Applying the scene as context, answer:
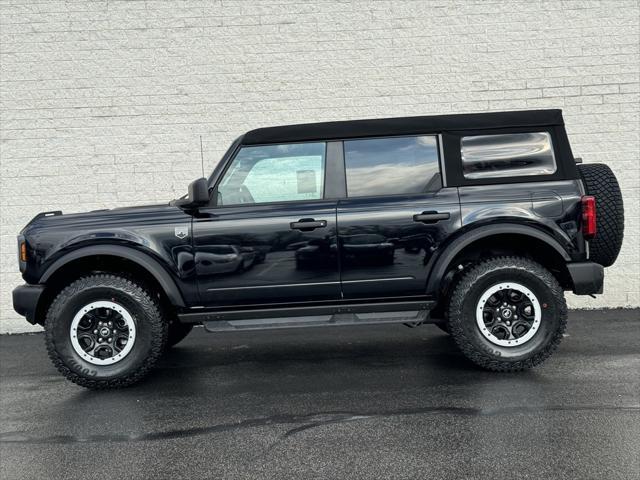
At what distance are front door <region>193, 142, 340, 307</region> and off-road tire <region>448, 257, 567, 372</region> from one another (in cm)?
98

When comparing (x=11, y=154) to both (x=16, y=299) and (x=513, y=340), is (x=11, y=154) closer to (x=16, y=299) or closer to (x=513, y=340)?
(x=16, y=299)

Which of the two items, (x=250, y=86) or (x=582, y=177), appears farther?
(x=250, y=86)

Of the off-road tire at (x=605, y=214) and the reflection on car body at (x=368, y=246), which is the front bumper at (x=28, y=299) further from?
the off-road tire at (x=605, y=214)

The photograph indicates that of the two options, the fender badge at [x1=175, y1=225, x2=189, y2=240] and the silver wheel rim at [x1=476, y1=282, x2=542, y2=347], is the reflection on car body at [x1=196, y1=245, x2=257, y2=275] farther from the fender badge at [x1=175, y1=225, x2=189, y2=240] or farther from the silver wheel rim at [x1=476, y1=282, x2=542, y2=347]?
the silver wheel rim at [x1=476, y1=282, x2=542, y2=347]

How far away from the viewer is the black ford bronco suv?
4.94 metres

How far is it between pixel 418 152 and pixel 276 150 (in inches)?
44.6

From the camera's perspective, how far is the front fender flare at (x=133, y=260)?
16.3 feet

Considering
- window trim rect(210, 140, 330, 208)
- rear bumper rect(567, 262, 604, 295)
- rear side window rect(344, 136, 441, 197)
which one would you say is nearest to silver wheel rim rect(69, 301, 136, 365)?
window trim rect(210, 140, 330, 208)

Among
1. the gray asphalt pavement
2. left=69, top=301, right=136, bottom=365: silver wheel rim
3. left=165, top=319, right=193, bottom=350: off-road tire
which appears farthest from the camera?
left=165, top=319, right=193, bottom=350: off-road tire

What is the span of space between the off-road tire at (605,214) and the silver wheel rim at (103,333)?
3.68 m

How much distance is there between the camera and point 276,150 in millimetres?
5180

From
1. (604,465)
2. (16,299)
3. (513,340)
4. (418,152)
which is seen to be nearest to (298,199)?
(418,152)

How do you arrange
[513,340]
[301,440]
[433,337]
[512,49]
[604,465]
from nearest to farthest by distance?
[604,465], [301,440], [513,340], [433,337], [512,49]

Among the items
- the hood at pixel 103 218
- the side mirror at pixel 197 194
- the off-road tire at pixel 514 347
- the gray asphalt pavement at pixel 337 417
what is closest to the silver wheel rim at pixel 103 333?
the gray asphalt pavement at pixel 337 417
